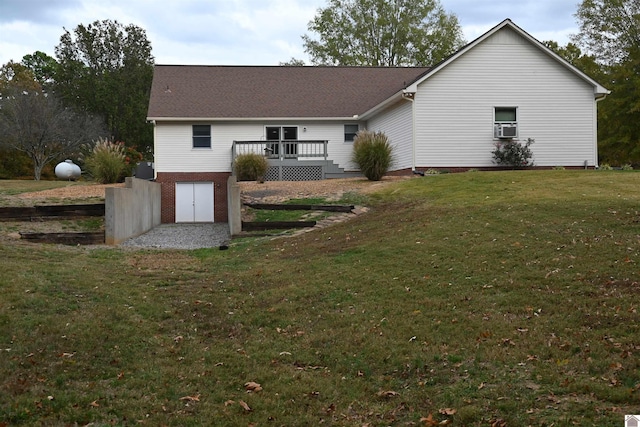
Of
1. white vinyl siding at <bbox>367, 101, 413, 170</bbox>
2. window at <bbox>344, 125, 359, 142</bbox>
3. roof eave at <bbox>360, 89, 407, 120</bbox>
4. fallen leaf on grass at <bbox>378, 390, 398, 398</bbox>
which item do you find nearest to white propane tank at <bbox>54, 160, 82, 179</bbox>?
window at <bbox>344, 125, 359, 142</bbox>

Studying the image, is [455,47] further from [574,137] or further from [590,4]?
[574,137]

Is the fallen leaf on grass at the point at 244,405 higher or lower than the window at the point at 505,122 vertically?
lower

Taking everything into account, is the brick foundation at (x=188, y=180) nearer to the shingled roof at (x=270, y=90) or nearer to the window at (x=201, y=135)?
the window at (x=201, y=135)

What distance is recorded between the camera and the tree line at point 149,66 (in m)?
35.5

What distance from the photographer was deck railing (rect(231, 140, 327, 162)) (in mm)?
27812

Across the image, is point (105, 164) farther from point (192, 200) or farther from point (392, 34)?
point (392, 34)

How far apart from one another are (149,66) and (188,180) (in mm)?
28822

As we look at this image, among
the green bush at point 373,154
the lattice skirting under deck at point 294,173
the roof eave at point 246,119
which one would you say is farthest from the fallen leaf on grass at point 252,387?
the roof eave at point 246,119

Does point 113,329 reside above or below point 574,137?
below

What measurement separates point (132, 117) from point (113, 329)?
150ft

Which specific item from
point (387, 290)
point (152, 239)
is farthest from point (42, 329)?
point (152, 239)

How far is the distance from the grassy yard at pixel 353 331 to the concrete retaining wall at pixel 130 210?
3959mm

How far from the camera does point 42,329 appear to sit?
736 centimetres

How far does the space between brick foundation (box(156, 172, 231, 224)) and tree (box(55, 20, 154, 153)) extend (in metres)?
23.4
